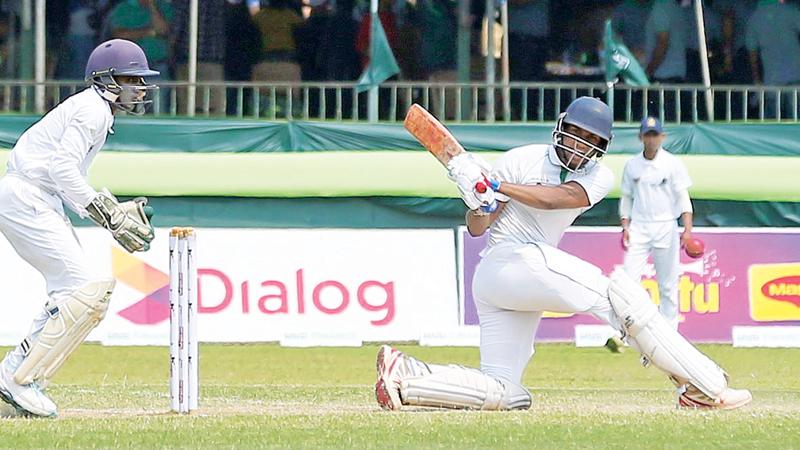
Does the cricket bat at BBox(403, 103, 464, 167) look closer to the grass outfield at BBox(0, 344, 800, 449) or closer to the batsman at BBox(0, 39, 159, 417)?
the grass outfield at BBox(0, 344, 800, 449)

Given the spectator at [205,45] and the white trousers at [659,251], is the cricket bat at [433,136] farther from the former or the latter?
the spectator at [205,45]

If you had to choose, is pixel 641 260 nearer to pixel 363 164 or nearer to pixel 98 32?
pixel 363 164

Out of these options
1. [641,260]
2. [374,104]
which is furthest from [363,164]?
[641,260]

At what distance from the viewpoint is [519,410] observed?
908 cm

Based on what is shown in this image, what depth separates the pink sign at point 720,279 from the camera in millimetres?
15422

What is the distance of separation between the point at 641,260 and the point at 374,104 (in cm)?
346

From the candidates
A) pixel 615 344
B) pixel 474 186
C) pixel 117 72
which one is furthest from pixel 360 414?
pixel 615 344

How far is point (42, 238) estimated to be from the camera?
864 centimetres

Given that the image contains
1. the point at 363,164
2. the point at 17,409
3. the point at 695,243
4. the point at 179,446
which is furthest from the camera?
the point at 363,164

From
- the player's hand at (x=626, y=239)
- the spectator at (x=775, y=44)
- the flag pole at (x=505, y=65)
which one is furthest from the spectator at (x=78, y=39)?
the spectator at (x=775, y=44)

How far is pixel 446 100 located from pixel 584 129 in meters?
8.61

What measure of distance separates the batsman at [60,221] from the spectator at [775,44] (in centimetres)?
1038

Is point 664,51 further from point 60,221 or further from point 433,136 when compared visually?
point 60,221

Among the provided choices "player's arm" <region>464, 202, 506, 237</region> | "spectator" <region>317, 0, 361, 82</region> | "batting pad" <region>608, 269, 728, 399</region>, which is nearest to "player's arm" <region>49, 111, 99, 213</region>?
"player's arm" <region>464, 202, 506, 237</region>
